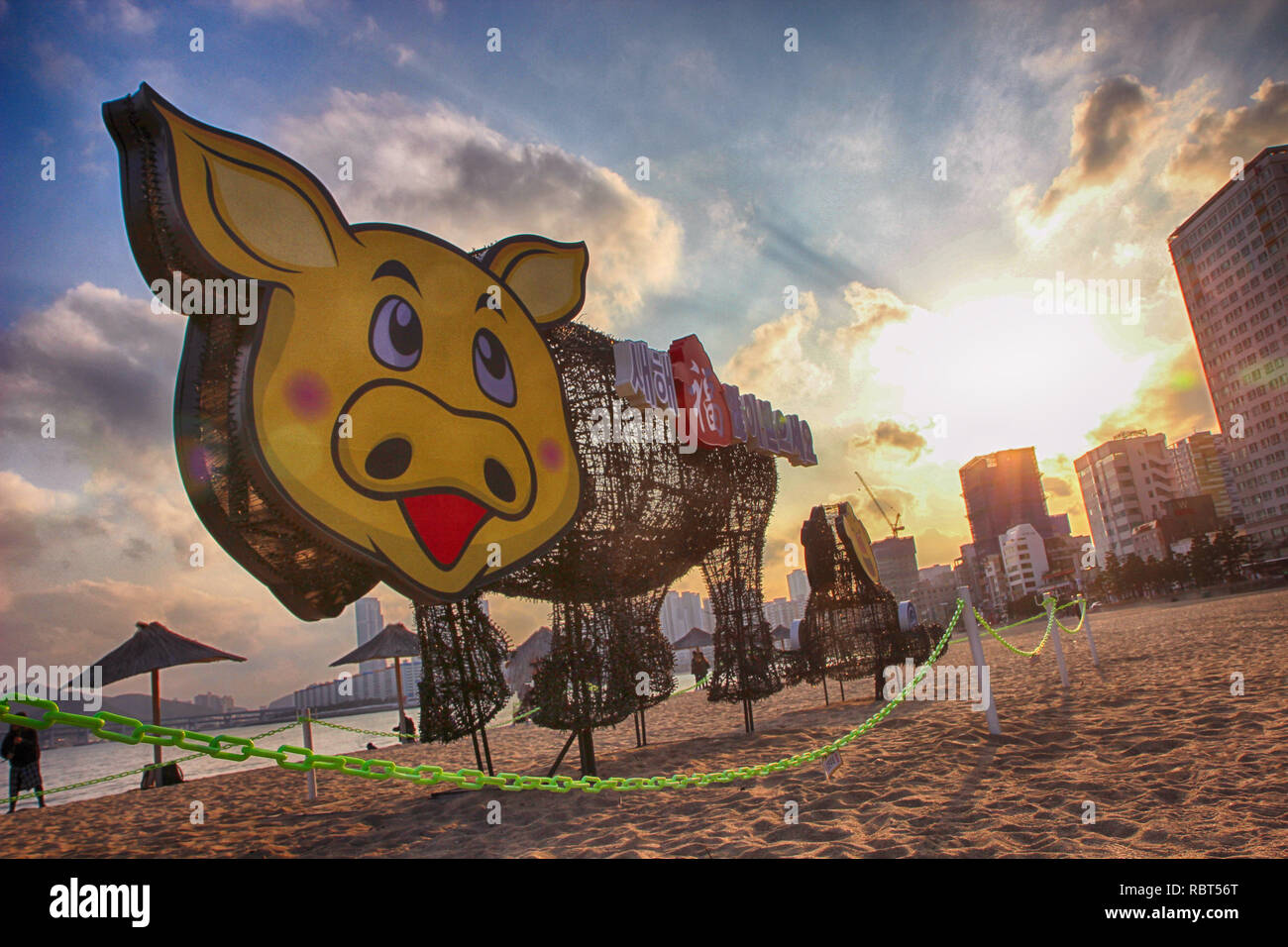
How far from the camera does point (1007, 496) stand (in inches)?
5773

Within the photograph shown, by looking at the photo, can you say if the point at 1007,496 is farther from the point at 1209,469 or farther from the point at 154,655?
the point at 154,655

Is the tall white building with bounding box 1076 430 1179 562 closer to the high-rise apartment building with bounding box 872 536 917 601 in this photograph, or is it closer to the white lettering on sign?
the high-rise apartment building with bounding box 872 536 917 601

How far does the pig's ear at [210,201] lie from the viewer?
Result: 14.1 ft

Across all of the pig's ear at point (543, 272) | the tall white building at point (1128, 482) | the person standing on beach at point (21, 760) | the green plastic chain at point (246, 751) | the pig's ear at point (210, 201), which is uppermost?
the tall white building at point (1128, 482)

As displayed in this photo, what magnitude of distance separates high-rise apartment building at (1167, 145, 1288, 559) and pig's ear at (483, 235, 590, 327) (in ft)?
239

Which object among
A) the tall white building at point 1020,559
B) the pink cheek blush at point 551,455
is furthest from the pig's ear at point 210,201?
the tall white building at point 1020,559

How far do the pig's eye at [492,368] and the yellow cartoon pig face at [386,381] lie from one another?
14 millimetres

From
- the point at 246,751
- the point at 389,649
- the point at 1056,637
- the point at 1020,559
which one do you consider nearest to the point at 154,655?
the point at 389,649

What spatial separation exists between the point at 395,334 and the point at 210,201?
1.56 meters

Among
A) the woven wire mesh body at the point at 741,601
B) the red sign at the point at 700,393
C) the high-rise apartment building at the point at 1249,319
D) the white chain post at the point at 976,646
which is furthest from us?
the high-rise apartment building at the point at 1249,319

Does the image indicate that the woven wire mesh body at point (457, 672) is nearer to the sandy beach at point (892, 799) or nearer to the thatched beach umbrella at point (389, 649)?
the sandy beach at point (892, 799)
